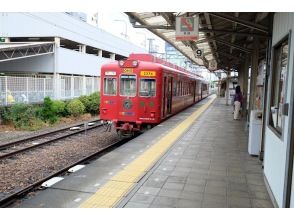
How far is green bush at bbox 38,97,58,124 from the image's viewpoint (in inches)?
622

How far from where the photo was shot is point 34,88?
57.1ft

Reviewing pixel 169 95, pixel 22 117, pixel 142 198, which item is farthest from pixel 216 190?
pixel 22 117

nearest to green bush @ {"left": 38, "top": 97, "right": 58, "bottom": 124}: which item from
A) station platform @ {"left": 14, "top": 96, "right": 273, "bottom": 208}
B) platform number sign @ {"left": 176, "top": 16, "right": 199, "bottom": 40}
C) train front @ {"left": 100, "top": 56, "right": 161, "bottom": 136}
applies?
train front @ {"left": 100, "top": 56, "right": 161, "bottom": 136}

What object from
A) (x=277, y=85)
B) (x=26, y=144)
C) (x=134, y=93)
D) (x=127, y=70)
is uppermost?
(x=127, y=70)

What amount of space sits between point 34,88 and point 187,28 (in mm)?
11280

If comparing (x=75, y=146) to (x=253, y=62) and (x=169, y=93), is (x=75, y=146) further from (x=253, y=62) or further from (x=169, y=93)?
(x=253, y=62)

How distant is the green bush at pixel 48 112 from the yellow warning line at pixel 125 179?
9.13 metres

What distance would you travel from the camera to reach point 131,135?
11.9 meters

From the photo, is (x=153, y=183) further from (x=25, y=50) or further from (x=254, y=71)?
(x=25, y=50)

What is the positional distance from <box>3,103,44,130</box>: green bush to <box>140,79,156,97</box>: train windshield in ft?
18.5

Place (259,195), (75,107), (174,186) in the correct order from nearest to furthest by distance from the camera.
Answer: (259,195)
(174,186)
(75,107)

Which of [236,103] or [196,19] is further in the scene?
[236,103]
